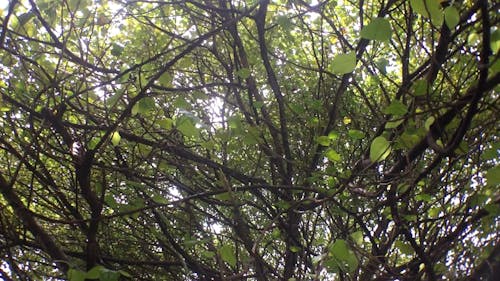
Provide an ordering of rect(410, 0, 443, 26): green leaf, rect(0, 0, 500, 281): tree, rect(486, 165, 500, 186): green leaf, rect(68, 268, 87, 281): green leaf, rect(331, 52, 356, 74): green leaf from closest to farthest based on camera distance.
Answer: rect(410, 0, 443, 26): green leaf
rect(331, 52, 356, 74): green leaf
rect(486, 165, 500, 186): green leaf
rect(68, 268, 87, 281): green leaf
rect(0, 0, 500, 281): tree

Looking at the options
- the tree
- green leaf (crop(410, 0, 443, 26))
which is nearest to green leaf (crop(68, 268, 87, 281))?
the tree

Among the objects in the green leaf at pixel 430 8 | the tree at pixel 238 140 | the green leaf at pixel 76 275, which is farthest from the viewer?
the tree at pixel 238 140

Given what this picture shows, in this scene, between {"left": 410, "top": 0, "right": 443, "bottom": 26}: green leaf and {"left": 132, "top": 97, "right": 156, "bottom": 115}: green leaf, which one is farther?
{"left": 132, "top": 97, "right": 156, "bottom": 115}: green leaf

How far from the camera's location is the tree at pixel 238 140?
7.71 ft

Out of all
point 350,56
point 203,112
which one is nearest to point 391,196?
point 350,56

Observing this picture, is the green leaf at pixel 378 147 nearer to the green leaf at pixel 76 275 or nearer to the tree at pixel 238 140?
the tree at pixel 238 140

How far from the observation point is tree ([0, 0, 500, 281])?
235 centimetres

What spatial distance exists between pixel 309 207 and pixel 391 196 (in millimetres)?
816

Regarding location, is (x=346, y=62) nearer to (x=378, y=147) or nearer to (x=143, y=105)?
(x=378, y=147)

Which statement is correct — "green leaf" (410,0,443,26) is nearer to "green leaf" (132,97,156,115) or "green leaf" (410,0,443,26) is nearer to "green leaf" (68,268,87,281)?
"green leaf" (132,97,156,115)

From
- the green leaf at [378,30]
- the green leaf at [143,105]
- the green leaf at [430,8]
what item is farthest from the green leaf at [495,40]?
the green leaf at [143,105]

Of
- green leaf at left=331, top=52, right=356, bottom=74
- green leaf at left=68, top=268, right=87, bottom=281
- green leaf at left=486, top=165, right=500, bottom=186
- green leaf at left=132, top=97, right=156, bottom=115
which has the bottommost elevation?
green leaf at left=68, top=268, right=87, bottom=281

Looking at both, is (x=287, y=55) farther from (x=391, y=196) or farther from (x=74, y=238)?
(x=74, y=238)

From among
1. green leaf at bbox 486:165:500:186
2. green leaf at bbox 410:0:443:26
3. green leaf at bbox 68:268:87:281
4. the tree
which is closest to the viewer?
green leaf at bbox 410:0:443:26
